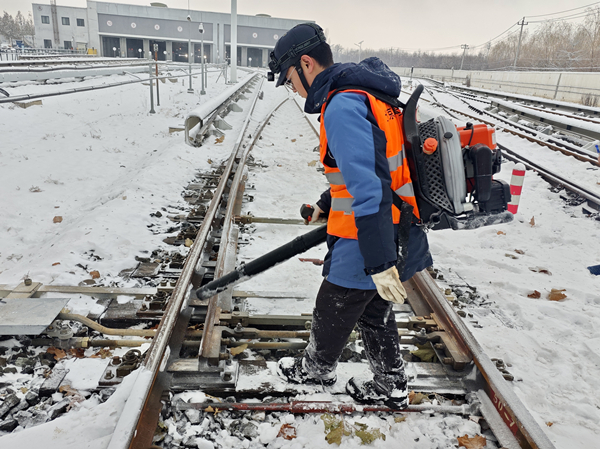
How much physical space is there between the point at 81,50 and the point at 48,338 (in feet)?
237

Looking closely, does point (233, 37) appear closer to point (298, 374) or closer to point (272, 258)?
point (272, 258)

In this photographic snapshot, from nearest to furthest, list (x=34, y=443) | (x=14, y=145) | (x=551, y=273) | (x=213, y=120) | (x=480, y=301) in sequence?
(x=34, y=443)
(x=480, y=301)
(x=551, y=273)
(x=14, y=145)
(x=213, y=120)

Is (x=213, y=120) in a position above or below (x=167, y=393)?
above

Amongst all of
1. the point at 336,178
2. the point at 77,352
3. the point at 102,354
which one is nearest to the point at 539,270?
the point at 336,178

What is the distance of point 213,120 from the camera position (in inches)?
456

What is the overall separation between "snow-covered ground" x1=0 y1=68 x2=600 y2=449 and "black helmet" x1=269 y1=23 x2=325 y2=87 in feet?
6.61

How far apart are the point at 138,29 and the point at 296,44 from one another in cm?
7246

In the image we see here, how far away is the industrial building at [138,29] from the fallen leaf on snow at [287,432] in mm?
66346

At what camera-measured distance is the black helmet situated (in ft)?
7.28

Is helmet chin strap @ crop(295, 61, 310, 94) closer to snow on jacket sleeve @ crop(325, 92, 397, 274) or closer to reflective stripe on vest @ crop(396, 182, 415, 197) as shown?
snow on jacket sleeve @ crop(325, 92, 397, 274)

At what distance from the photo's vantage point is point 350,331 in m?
2.42

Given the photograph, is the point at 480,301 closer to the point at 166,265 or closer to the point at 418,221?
the point at 418,221

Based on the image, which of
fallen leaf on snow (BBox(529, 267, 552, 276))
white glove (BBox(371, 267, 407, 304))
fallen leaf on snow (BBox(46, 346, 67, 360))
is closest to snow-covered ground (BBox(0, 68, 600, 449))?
fallen leaf on snow (BBox(529, 267, 552, 276))

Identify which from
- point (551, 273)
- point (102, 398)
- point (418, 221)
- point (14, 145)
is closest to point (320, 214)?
point (418, 221)
